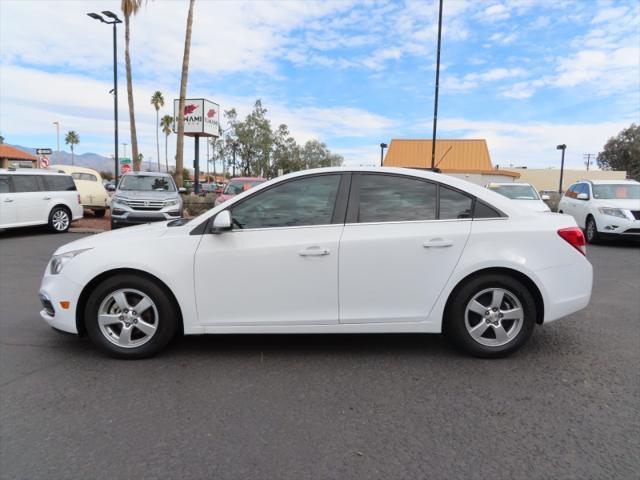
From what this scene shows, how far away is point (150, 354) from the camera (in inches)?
153

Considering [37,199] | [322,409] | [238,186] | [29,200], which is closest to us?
[322,409]

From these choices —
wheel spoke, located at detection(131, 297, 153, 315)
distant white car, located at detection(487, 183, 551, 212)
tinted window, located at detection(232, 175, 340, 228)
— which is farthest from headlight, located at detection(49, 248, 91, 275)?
distant white car, located at detection(487, 183, 551, 212)

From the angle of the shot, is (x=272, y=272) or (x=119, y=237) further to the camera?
(x=119, y=237)

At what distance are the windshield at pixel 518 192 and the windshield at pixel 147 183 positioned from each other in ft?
31.6

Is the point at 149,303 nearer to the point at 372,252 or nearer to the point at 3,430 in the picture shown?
the point at 3,430

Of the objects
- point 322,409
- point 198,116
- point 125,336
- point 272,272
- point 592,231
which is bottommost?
point 322,409

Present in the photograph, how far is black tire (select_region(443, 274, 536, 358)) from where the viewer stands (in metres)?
3.82

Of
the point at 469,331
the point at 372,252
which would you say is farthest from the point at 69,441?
the point at 469,331

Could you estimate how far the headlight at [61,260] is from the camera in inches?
154

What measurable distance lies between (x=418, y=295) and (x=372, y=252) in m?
0.51

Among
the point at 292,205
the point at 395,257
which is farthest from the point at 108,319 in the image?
the point at 395,257

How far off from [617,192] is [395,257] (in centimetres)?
1079

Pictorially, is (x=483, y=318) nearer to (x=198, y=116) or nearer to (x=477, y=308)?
(x=477, y=308)

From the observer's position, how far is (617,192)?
11.9 metres
